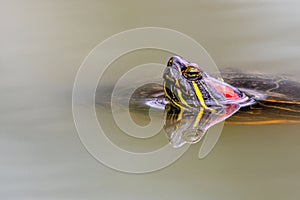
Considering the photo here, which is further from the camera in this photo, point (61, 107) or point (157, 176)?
point (61, 107)

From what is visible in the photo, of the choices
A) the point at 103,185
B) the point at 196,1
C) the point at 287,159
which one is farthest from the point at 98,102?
the point at 196,1

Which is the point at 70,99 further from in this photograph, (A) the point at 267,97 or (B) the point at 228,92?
(A) the point at 267,97

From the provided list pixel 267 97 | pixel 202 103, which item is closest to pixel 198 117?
pixel 202 103

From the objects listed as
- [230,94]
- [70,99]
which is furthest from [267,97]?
[70,99]

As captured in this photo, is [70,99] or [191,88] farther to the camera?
[70,99]

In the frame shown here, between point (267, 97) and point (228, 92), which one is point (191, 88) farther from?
point (267, 97)

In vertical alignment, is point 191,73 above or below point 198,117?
above

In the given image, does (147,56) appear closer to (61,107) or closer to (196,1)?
(61,107)
